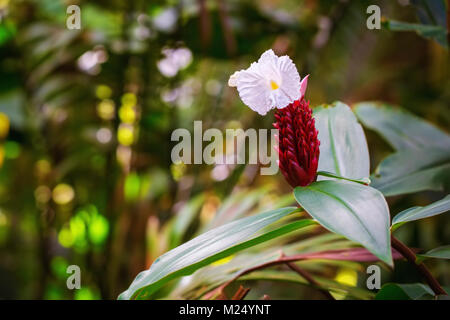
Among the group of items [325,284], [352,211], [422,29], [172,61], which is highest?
[172,61]

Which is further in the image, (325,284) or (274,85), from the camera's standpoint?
(325,284)

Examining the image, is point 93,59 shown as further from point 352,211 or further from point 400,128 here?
point 352,211

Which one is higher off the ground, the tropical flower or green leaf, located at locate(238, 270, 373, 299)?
the tropical flower

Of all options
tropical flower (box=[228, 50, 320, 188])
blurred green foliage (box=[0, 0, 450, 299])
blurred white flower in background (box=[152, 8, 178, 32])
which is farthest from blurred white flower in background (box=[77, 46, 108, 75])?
tropical flower (box=[228, 50, 320, 188])

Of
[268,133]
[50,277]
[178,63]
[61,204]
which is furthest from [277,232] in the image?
[61,204]

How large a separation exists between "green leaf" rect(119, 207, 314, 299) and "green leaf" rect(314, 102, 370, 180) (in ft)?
0.27

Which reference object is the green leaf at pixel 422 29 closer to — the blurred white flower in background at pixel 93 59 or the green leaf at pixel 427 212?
Answer: the green leaf at pixel 427 212

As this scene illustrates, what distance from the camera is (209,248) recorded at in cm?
31

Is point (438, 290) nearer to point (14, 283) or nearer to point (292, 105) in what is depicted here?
point (292, 105)

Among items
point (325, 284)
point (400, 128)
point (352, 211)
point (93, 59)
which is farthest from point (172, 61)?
point (352, 211)

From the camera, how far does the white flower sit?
0.31m

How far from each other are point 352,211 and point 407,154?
30 centimetres

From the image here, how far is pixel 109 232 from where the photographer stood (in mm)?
897

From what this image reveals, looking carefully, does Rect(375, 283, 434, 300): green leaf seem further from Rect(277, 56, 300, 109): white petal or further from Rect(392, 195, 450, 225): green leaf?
Rect(277, 56, 300, 109): white petal
